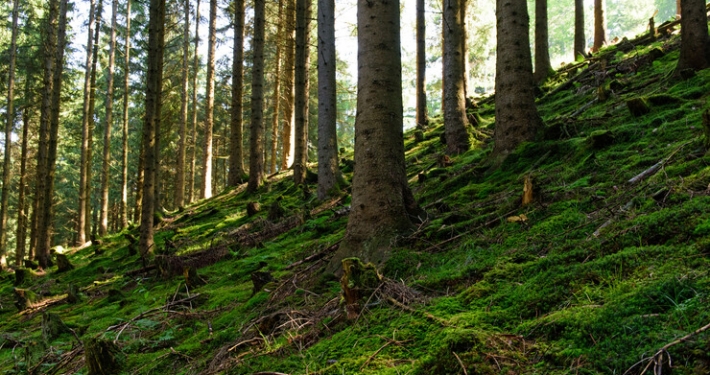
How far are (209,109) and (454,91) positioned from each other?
1258cm

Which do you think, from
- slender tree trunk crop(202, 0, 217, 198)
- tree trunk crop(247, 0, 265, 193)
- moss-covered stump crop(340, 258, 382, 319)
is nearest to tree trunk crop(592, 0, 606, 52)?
tree trunk crop(247, 0, 265, 193)

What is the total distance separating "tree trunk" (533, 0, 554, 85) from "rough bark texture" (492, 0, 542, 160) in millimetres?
6246

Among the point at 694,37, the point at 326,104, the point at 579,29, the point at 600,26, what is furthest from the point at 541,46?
the point at 326,104

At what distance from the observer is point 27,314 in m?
8.28

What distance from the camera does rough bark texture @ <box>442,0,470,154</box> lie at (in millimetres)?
10031

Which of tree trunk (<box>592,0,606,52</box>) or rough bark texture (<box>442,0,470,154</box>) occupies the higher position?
tree trunk (<box>592,0,606,52</box>)

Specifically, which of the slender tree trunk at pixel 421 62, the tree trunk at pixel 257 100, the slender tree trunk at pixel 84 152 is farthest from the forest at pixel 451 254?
the slender tree trunk at pixel 84 152

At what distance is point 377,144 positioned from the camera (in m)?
4.76

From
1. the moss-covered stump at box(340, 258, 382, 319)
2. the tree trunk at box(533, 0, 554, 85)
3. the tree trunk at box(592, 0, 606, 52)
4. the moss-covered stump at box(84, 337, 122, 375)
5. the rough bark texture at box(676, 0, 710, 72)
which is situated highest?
the tree trunk at box(592, 0, 606, 52)

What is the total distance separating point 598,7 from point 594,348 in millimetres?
16060

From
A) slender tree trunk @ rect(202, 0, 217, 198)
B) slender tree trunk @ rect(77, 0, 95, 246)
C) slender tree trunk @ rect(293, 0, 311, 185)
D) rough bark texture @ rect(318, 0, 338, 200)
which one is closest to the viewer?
rough bark texture @ rect(318, 0, 338, 200)

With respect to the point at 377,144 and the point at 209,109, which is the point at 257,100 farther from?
the point at 377,144

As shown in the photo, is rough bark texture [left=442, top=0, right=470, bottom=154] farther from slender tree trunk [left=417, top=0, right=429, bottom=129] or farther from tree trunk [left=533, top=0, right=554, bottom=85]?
slender tree trunk [left=417, top=0, right=429, bottom=129]

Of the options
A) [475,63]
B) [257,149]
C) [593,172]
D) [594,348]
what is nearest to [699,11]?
[593,172]
